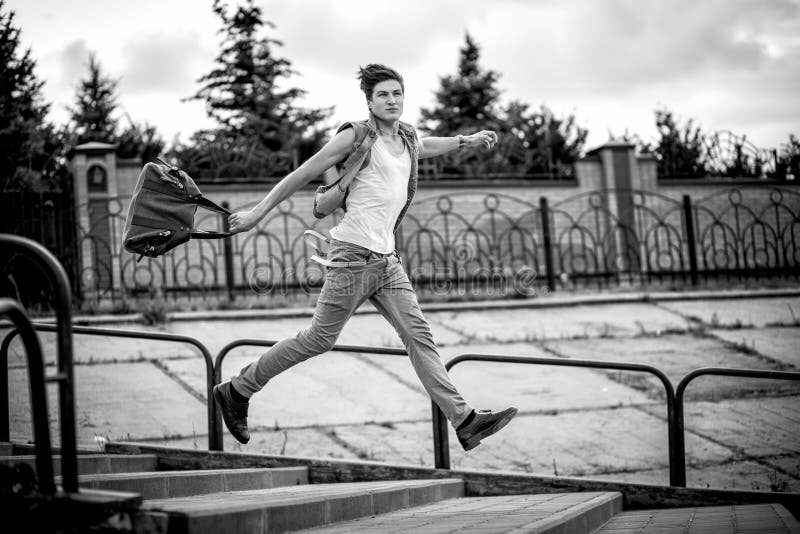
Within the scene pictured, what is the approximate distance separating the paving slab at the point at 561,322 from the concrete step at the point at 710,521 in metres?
5.57

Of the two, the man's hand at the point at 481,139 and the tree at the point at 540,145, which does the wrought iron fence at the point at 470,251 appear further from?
the man's hand at the point at 481,139

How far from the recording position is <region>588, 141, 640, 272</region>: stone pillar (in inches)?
679

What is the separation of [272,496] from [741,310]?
1041cm

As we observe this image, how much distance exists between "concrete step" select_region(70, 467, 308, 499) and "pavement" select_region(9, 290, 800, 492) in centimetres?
134

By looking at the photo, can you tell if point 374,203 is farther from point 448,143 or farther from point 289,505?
point 289,505

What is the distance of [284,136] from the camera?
73.7ft

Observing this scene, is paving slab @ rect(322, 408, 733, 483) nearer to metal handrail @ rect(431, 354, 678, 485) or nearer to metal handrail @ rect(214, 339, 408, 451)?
metal handrail @ rect(431, 354, 678, 485)

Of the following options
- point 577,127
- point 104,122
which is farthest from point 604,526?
point 104,122

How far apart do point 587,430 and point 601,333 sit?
3.83 metres

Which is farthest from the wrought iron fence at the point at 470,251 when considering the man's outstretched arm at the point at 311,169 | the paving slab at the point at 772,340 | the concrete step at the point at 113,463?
the man's outstretched arm at the point at 311,169

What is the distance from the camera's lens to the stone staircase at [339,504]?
3430 millimetres

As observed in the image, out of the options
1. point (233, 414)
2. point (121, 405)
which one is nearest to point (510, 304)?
point (121, 405)

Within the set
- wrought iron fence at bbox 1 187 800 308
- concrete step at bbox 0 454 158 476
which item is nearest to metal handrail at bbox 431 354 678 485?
concrete step at bbox 0 454 158 476

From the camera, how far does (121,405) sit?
309 inches
